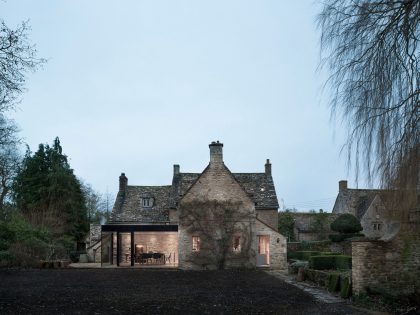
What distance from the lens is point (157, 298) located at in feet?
45.3

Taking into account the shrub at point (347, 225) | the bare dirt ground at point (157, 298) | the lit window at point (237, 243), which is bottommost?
the bare dirt ground at point (157, 298)

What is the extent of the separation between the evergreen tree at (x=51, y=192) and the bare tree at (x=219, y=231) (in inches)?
613

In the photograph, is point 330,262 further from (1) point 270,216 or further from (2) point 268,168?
(2) point 268,168

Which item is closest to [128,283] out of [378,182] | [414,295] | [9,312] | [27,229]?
[9,312]

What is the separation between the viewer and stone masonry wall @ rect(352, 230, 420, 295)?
13367 mm

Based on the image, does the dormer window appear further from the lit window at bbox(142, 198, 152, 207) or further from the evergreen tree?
the evergreen tree

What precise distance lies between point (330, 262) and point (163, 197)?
54.8 ft

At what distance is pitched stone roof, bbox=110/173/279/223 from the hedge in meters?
10.9

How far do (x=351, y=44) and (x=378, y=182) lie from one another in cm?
271

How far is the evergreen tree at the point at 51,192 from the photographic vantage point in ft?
135

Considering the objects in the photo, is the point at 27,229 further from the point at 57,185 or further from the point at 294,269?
the point at 294,269

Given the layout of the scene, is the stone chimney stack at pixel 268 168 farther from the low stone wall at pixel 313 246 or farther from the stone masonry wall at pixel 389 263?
the stone masonry wall at pixel 389 263

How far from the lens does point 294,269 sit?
2412 cm

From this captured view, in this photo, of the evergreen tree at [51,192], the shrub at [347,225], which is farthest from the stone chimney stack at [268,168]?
the evergreen tree at [51,192]
